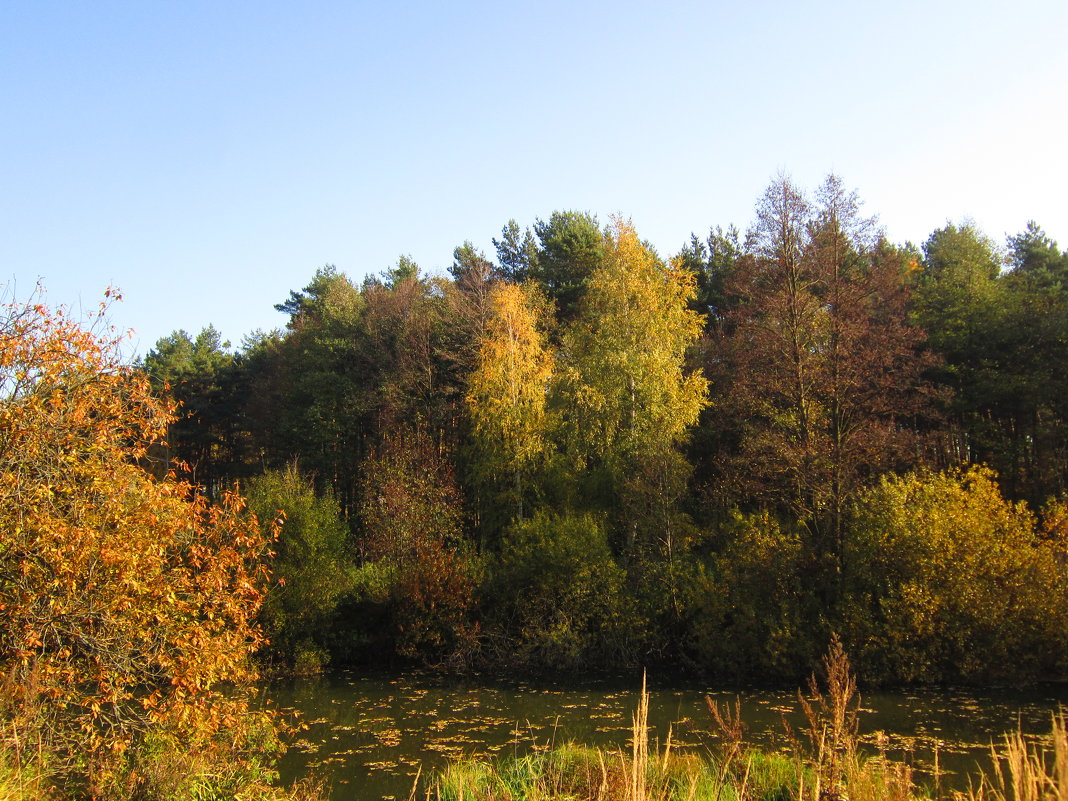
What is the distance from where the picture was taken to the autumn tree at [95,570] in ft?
28.0

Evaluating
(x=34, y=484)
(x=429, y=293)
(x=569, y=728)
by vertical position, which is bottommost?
(x=569, y=728)

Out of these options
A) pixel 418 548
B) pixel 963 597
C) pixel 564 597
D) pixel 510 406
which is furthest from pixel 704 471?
pixel 963 597

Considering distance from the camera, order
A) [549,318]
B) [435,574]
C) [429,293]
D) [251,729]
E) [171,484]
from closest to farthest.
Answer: [171,484]
[251,729]
[435,574]
[549,318]
[429,293]

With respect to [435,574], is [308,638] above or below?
below

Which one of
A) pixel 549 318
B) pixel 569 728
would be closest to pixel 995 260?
pixel 549 318

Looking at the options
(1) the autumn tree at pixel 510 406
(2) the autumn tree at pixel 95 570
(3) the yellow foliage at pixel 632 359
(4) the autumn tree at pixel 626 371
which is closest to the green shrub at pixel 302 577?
(1) the autumn tree at pixel 510 406

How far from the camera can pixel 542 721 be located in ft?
56.2

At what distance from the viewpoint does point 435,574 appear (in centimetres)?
2538

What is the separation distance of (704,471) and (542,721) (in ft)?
58.5

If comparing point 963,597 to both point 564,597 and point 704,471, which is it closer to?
point 564,597

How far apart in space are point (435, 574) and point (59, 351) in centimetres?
1728

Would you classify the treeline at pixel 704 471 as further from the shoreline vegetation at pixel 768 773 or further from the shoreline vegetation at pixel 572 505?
the shoreline vegetation at pixel 768 773

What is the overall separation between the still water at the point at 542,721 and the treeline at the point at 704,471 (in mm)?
2280

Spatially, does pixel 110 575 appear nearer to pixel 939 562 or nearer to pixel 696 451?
pixel 939 562
